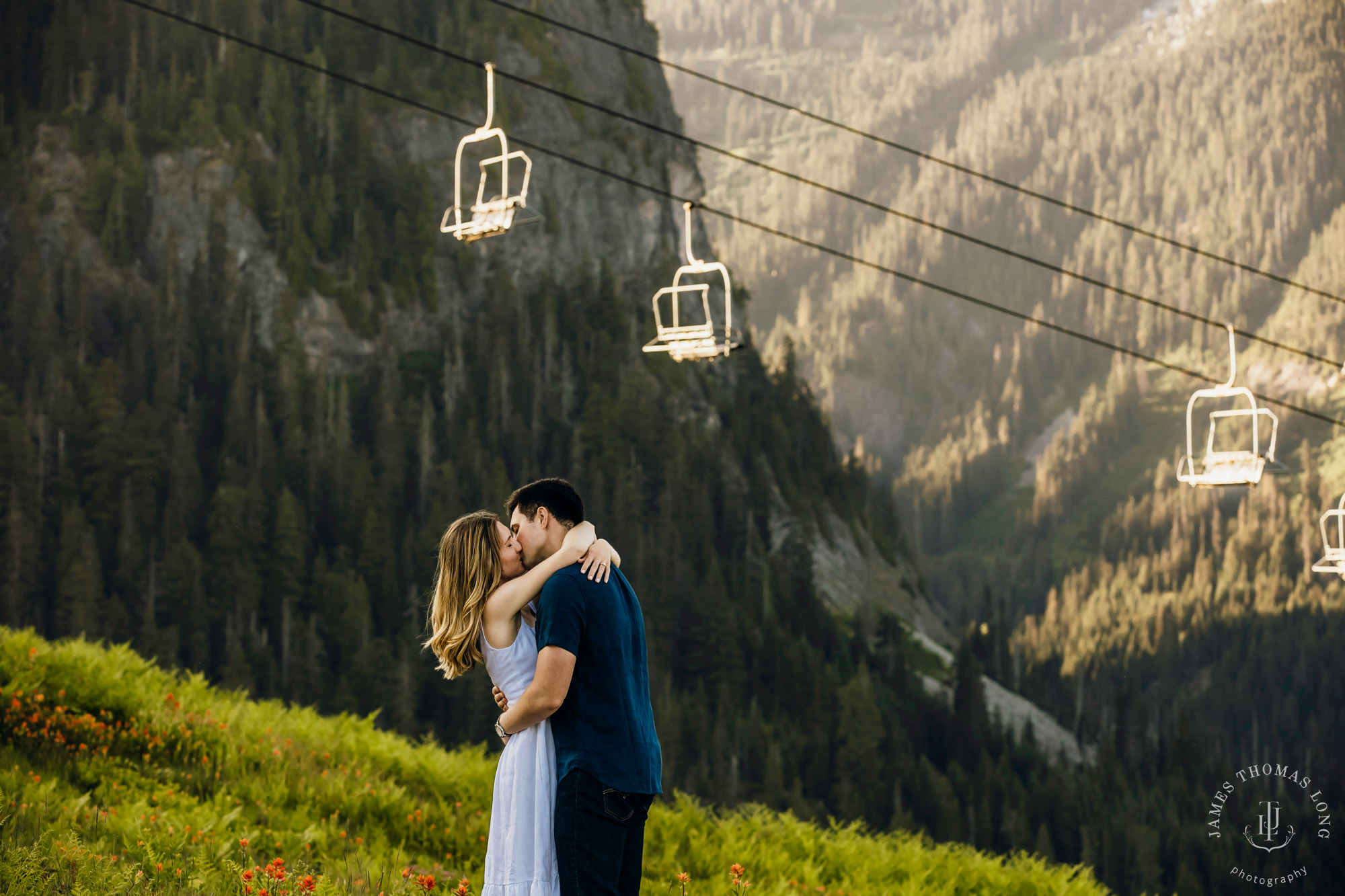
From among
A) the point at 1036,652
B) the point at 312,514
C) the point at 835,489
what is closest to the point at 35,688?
the point at 312,514

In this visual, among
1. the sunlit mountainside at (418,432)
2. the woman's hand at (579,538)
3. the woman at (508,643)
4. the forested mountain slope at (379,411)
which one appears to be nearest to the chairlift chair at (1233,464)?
the woman's hand at (579,538)

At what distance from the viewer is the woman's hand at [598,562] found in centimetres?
446

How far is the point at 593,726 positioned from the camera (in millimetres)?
4453

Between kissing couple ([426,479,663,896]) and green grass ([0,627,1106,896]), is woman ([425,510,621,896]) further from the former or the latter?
green grass ([0,627,1106,896])

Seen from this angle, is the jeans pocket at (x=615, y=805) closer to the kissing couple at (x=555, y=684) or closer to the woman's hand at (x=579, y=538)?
the kissing couple at (x=555, y=684)

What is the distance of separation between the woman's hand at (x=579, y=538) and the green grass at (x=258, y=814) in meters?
2.77

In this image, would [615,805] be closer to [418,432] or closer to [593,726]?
[593,726]

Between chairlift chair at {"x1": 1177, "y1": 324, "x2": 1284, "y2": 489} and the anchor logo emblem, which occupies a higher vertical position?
chairlift chair at {"x1": 1177, "y1": 324, "x2": 1284, "y2": 489}

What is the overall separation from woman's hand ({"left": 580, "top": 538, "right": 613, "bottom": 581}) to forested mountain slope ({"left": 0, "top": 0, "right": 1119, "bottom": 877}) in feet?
222

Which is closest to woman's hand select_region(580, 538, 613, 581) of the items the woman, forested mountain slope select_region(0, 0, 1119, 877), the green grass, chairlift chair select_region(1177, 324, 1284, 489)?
the woman

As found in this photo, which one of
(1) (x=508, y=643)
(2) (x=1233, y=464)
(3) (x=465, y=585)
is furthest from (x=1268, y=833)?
(3) (x=465, y=585)

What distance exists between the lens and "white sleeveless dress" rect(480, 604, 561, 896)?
14.6ft

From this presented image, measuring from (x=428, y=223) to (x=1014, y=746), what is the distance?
62.7 m

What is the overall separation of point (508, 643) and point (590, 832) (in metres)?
0.76
